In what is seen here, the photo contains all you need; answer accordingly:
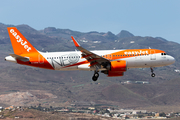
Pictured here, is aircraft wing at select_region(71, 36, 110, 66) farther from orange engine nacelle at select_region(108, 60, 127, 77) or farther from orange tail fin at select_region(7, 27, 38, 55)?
orange tail fin at select_region(7, 27, 38, 55)

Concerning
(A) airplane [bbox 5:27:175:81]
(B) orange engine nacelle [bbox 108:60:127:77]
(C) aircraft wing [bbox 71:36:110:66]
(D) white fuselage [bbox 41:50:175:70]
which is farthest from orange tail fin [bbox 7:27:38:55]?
(B) orange engine nacelle [bbox 108:60:127:77]

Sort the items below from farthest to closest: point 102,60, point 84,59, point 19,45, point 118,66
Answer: point 19,45, point 84,59, point 102,60, point 118,66

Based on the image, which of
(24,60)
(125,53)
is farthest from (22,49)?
(125,53)

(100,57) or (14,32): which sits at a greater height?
(14,32)

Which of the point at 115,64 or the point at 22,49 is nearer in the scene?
the point at 115,64

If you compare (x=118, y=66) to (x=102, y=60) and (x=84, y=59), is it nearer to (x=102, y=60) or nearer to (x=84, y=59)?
(x=102, y=60)

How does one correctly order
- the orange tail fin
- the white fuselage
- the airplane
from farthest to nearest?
the orange tail fin
the white fuselage
the airplane

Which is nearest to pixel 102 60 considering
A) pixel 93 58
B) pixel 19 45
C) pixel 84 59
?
pixel 93 58

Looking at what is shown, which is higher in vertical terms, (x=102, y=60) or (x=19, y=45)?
(x=19, y=45)

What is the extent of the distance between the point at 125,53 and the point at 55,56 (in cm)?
1410

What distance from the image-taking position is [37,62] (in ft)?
200

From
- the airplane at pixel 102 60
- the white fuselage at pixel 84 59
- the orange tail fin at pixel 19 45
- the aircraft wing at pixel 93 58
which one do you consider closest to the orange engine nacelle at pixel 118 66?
the airplane at pixel 102 60

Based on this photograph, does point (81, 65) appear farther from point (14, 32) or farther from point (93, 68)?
point (14, 32)

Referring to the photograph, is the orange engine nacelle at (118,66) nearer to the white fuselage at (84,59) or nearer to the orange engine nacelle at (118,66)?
the orange engine nacelle at (118,66)
